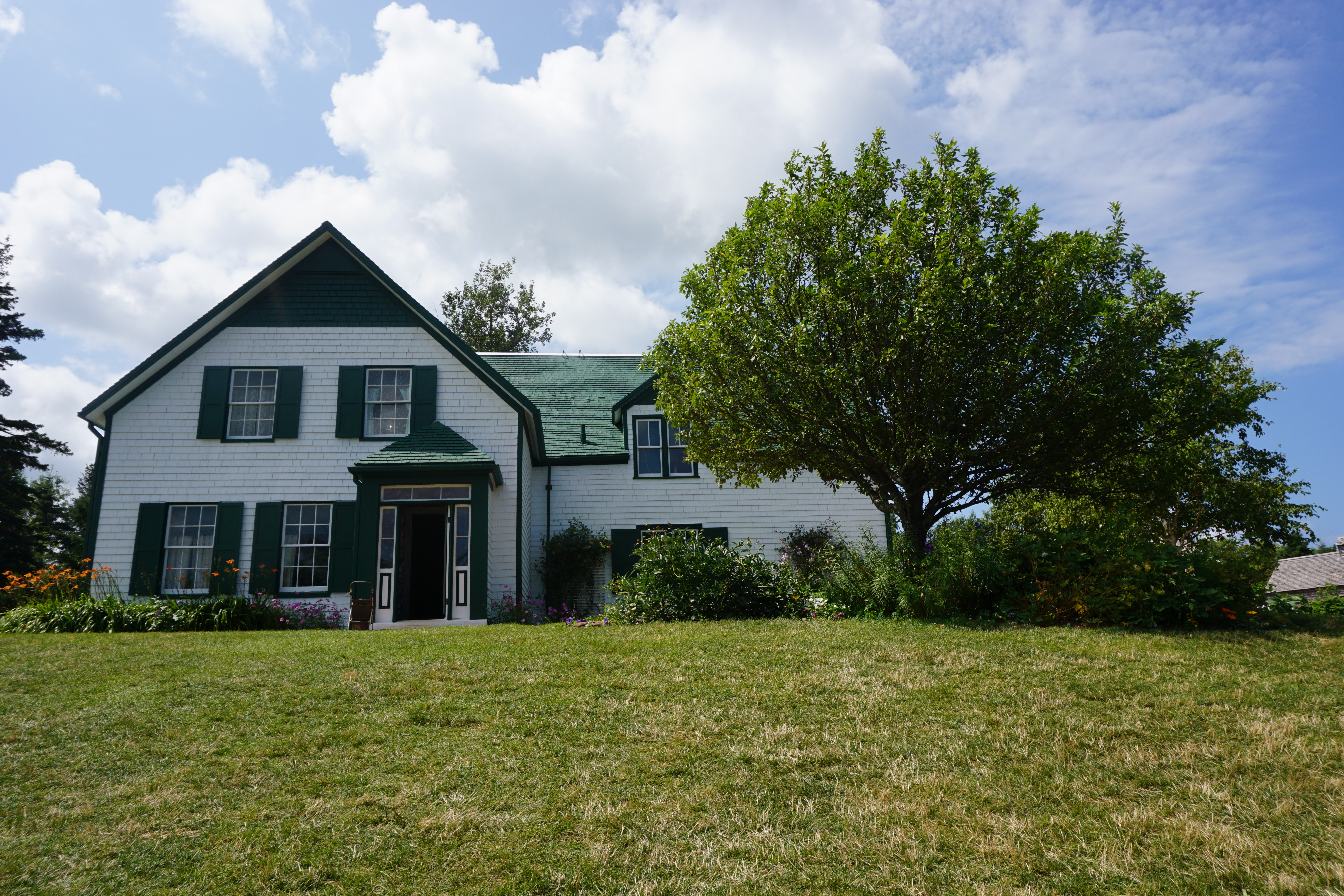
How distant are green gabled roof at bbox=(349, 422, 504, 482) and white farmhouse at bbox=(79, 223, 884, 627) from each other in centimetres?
4

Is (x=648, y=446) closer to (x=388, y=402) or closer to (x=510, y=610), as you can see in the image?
(x=510, y=610)

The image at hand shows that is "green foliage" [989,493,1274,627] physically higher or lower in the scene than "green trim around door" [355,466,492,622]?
lower

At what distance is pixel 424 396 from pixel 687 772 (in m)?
13.0

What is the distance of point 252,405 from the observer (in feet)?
54.5

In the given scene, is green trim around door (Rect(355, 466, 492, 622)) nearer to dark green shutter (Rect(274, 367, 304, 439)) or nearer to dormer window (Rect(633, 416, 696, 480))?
dark green shutter (Rect(274, 367, 304, 439))

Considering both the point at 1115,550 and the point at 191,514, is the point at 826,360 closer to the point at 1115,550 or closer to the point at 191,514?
the point at 1115,550

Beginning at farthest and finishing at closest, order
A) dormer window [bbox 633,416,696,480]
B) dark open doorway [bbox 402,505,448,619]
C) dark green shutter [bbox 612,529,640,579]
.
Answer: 1. dormer window [bbox 633,416,696,480]
2. dark open doorway [bbox 402,505,448,619]
3. dark green shutter [bbox 612,529,640,579]

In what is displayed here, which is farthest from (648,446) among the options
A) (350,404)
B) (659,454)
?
(350,404)

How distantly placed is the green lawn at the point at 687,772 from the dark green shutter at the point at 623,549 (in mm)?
9462

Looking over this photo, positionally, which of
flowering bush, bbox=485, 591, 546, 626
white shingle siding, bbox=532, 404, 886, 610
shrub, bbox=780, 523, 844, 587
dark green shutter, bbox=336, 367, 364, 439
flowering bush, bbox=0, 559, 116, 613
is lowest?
flowering bush, bbox=485, 591, 546, 626

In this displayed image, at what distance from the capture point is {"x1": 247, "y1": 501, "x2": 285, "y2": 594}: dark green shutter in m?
15.5

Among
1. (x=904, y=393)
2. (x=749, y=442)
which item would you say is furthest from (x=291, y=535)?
(x=904, y=393)

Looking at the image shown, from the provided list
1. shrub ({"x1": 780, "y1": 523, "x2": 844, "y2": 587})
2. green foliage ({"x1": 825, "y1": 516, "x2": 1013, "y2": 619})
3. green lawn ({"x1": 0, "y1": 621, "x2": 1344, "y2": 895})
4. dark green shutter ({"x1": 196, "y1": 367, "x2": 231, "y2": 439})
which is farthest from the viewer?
shrub ({"x1": 780, "y1": 523, "x2": 844, "y2": 587})

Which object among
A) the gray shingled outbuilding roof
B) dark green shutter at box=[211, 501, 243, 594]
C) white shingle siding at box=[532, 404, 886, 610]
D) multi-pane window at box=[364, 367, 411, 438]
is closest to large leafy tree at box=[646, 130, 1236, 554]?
white shingle siding at box=[532, 404, 886, 610]
